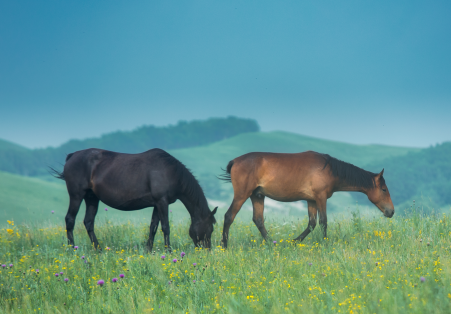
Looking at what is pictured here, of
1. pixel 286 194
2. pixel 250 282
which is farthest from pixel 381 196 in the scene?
pixel 250 282

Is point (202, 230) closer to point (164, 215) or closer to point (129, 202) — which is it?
point (164, 215)

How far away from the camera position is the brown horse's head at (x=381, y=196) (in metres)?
10.2

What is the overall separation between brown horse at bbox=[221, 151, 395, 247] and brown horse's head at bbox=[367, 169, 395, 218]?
0.49 metres

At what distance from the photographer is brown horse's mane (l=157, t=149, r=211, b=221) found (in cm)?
934

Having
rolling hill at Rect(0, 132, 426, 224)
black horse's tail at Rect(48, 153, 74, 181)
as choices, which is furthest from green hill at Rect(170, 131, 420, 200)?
black horse's tail at Rect(48, 153, 74, 181)

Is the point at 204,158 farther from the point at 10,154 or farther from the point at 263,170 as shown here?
the point at 263,170

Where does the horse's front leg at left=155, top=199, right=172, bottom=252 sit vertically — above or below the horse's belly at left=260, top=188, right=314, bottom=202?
below

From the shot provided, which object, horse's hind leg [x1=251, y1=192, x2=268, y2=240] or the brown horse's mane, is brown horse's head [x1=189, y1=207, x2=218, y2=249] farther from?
horse's hind leg [x1=251, y1=192, x2=268, y2=240]

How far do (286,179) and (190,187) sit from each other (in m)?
2.22

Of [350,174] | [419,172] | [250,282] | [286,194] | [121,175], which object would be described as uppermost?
[419,172]

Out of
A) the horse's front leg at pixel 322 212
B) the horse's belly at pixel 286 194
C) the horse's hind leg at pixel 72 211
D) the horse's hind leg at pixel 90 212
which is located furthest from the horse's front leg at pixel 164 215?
the horse's front leg at pixel 322 212

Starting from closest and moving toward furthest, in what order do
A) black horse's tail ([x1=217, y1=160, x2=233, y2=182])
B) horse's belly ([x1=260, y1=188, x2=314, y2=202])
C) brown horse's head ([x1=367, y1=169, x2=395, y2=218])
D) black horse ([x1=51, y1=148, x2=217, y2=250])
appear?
black horse ([x1=51, y1=148, x2=217, y2=250]), horse's belly ([x1=260, y1=188, x2=314, y2=202]), black horse's tail ([x1=217, y1=160, x2=233, y2=182]), brown horse's head ([x1=367, y1=169, x2=395, y2=218])

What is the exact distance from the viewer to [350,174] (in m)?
10.0

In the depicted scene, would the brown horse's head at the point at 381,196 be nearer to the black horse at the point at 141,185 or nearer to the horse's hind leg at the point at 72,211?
the black horse at the point at 141,185
